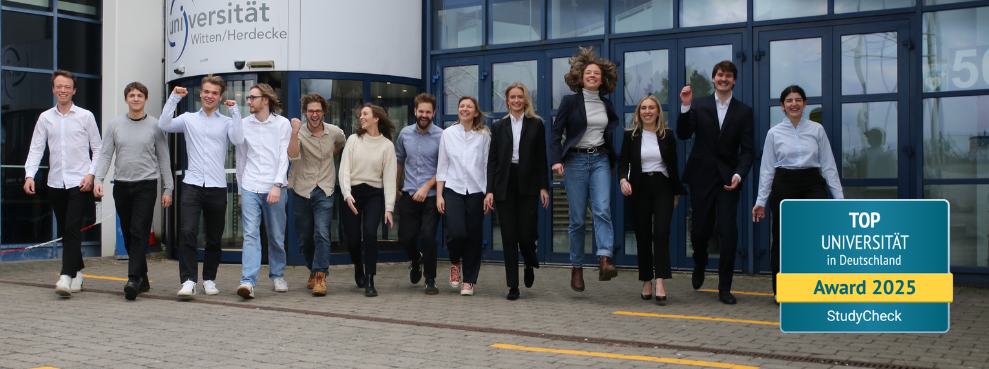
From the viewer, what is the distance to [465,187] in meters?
7.30

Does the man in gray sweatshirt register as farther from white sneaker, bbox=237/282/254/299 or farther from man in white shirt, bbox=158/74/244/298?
white sneaker, bbox=237/282/254/299

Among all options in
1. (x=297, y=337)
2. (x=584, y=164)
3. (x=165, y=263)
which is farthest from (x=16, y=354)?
(x=165, y=263)

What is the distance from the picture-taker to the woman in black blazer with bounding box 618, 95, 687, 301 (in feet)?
22.6

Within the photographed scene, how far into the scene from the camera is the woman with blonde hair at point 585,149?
700 cm

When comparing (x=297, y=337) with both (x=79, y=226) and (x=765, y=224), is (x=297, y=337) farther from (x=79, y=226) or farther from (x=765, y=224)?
(x=765, y=224)

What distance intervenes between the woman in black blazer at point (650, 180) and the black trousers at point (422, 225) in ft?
5.37

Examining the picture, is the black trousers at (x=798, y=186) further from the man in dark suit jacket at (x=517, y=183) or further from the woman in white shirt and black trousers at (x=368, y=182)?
the woman in white shirt and black trousers at (x=368, y=182)

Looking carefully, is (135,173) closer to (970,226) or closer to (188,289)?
(188,289)

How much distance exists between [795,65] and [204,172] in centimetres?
570

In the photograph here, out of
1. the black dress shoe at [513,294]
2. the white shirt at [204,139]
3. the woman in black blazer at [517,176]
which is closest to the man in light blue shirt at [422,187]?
the woman in black blazer at [517,176]

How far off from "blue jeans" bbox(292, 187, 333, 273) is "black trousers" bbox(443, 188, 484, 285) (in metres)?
1.07

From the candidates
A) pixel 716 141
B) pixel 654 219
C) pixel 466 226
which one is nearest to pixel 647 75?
pixel 716 141

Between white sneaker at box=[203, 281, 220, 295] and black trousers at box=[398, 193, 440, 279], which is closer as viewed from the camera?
white sneaker at box=[203, 281, 220, 295]

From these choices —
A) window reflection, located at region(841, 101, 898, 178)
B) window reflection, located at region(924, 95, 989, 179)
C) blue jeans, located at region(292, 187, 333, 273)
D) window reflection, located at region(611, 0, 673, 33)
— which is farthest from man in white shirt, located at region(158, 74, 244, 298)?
window reflection, located at region(924, 95, 989, 179)
